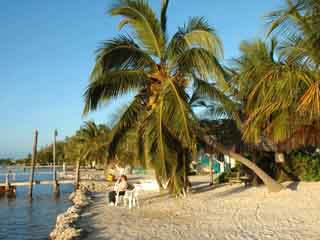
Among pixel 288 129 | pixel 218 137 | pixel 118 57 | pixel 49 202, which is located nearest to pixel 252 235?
pixel 288 129

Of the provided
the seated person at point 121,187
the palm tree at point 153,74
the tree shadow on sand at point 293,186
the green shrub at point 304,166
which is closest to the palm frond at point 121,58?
the palm tree at point 153,74

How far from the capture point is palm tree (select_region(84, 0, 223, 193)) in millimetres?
10993

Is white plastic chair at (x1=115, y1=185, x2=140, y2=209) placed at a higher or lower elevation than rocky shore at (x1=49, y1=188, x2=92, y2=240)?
A: higher

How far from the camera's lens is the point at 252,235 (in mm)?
7113

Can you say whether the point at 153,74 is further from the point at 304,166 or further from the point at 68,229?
the point at 304,166

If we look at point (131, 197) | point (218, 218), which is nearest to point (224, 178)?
point (131, 197)

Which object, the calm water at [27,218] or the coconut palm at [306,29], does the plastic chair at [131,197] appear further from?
the coconut palm at [306,29]

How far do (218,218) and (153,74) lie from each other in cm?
534

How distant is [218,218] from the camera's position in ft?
30.4

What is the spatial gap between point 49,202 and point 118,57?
1293 cm

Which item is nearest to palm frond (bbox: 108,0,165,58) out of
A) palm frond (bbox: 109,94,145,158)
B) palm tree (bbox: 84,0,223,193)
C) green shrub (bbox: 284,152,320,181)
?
palm tree (bbox: 84,0,223,193)

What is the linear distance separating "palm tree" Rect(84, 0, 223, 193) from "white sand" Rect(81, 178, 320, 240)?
139cm

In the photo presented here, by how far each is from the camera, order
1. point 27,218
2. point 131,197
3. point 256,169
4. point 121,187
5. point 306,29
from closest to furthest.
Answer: point 306,29 → point 131,197 → point 121,187 → point 256,169 → point 27,218

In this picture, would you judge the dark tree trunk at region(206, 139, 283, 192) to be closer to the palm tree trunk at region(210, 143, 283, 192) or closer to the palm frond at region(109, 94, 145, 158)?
the palm tree trunk at region(210, 143, 283, 192)
